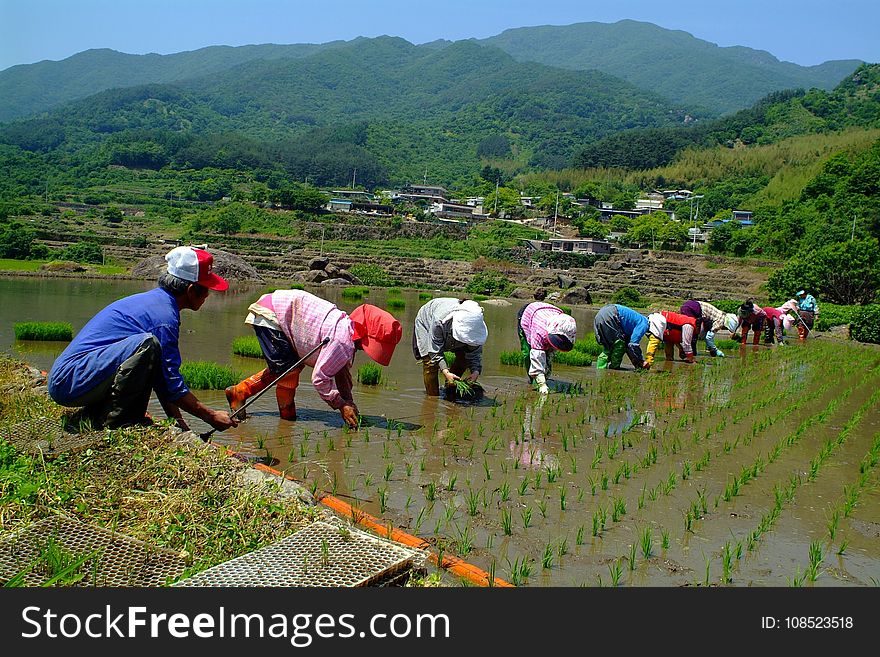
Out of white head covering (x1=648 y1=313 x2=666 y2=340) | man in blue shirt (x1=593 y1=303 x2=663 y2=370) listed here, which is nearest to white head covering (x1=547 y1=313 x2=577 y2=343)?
man in blue shirt (x1=593 y1=303 x2=663 y2=370)

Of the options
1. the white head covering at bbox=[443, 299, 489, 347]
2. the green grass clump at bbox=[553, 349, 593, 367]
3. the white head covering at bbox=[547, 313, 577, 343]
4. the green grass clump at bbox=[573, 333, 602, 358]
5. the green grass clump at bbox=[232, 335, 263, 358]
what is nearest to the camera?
the white head covering at bbox=[443, 299, 489, 347]

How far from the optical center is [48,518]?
135 inches

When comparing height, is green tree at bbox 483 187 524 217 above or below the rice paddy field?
above

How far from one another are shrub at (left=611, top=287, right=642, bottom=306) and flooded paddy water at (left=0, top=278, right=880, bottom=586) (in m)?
29.6

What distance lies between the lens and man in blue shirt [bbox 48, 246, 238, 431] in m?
4.49

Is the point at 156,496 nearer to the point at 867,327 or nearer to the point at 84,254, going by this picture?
the point at 867,327

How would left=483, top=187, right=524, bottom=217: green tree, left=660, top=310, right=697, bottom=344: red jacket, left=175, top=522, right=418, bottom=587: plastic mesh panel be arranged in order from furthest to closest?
left=483, top=187, right=524, bottom=217: green tree < left=660, top=310, right=697, bottom=344: red jacket < left=175, top=522, right=418, bottom=587: plastic mesh panel

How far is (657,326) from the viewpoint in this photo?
13.1 metres

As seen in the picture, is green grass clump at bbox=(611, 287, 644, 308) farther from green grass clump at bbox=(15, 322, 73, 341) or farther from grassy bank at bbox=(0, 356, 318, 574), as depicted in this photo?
grassy bank at bbox=(0, 356, 318, 574)

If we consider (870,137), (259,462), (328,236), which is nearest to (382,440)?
(259,462)

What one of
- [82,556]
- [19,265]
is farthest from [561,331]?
[19,265]

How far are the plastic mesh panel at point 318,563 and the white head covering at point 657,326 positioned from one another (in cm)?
1028

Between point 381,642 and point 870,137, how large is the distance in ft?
309

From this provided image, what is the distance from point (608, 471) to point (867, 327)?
63.0 ft
